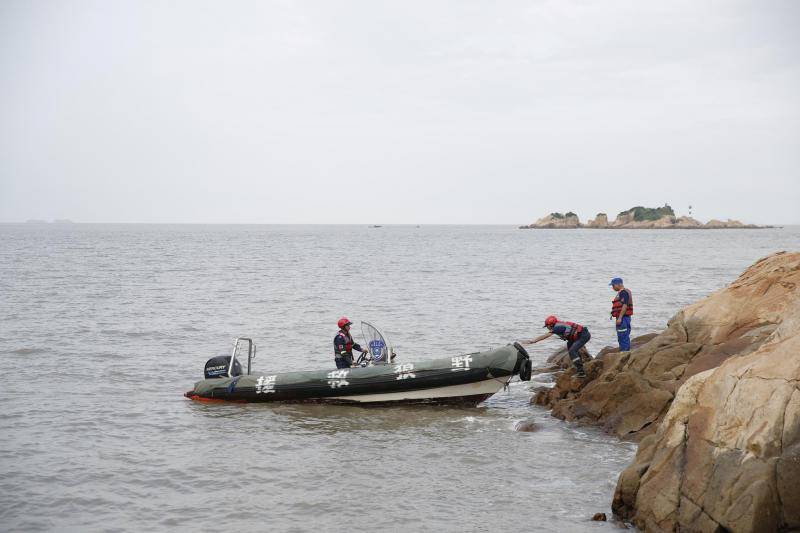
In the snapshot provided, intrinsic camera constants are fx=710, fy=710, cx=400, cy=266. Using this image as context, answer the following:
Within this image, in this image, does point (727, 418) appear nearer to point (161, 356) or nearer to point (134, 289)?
point (161, 356)

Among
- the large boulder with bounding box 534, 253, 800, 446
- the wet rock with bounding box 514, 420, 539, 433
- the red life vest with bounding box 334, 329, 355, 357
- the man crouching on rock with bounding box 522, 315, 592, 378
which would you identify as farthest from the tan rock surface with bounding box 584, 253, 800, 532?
the red life vest with bounding box 334, 329, 355, 357

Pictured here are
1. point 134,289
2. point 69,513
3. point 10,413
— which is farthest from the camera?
point 134,289

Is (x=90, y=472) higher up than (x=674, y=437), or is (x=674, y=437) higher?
(x=674, y=437)

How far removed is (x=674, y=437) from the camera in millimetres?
8234

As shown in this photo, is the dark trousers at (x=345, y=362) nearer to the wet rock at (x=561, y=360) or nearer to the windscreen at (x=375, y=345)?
the windscreen at (x=375, y=345)

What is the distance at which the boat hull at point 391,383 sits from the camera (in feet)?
46.1

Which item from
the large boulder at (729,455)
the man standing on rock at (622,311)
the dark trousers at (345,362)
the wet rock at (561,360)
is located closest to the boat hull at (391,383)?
the dark trousers at (345,362)

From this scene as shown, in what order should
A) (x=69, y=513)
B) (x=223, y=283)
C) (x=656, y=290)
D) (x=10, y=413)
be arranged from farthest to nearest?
(x=223, y=283) < (x=656, y=290) < (x=10, y=413) < (x=69, y=513)

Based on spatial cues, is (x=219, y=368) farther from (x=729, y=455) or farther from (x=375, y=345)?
(x=729, y=455)

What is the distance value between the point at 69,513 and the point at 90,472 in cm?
152

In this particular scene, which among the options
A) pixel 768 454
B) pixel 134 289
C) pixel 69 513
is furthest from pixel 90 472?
pixel 134 289

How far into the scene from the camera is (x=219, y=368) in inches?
616

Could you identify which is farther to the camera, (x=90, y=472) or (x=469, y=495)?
(x=90, y=472)

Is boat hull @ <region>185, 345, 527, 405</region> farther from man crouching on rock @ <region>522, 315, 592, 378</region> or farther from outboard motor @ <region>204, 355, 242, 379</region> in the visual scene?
man crouching on rock @ <region>522, 315, 592, 378</region>
